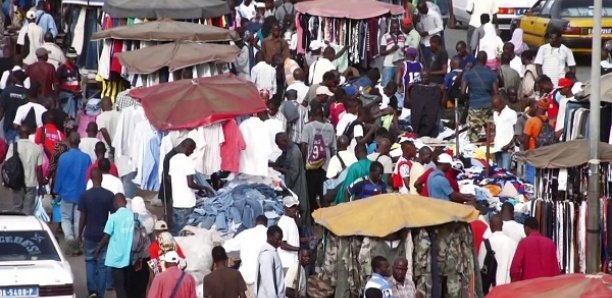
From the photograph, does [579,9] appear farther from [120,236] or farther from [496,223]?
[120,236]

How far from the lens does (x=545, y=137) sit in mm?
26047

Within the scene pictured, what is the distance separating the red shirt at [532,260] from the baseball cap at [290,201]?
2731 mm

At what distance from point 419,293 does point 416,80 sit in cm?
1015

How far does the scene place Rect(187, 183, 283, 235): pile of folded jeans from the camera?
23.2 metres

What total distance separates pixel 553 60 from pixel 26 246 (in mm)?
13281

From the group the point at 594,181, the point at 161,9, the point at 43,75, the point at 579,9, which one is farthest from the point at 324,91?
the point at 579,9

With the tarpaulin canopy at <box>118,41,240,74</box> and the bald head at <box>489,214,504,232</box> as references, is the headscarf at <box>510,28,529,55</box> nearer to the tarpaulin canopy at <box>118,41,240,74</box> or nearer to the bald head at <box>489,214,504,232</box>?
the tarpaulin canopy at <box>118,41,240,74</box>

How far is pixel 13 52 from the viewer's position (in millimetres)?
30828

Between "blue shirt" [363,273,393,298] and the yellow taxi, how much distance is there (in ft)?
47.1

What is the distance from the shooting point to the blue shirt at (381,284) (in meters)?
18.8

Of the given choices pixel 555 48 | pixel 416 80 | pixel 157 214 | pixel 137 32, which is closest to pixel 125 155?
pixel 157 214

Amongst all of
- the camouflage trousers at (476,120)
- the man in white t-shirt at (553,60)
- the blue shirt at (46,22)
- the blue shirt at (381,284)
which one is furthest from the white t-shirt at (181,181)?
the blue shirt at (46,22)

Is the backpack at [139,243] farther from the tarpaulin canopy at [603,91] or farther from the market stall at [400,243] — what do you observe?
the tarpaulin canopy at [603,91]

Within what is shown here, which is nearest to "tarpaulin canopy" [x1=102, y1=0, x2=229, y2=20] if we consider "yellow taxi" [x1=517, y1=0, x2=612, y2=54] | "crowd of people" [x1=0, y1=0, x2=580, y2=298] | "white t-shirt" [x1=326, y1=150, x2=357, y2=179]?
"crowd of people" [x1=0, y1=0, x2=580, y2=298]
